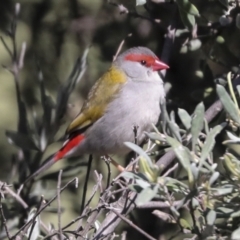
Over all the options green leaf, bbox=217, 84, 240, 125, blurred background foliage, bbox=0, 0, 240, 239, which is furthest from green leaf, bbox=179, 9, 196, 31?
green leaf, bbox=217, 84, 240, 125

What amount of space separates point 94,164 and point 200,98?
1299 millimetres

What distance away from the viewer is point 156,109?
13.8 feet

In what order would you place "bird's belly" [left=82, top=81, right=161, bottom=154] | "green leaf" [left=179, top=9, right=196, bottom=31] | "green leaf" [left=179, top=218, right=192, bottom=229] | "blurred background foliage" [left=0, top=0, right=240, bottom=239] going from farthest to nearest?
1. "bird's belly" [left=82, top=81, right=161, bottom=154]
2. "blurred background foliage" [left=0, top=0, right=240, bottom=239]
3. "green leaf" [left=179, top=9, right=196, bottom=31]
4. "green leaf" [left=179, top=218, right=192, bottom=229]

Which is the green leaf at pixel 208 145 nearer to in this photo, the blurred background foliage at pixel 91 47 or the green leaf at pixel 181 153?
the green leaf at pixel 181 153

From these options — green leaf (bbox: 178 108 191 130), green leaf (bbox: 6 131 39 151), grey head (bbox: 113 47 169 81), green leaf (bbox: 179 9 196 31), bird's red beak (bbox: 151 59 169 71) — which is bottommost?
green leaf (bbox: 6 131 39 151)

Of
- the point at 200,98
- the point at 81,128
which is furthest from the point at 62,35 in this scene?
the point at 200,98

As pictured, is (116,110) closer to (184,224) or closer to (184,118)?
(184,224)

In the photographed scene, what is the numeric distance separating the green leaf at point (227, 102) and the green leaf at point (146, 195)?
12.8 inches

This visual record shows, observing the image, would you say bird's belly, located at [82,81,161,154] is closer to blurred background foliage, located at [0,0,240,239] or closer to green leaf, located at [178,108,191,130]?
blurred background foliage, located at [0,0,240,239]

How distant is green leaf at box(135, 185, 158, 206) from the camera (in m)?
1.63

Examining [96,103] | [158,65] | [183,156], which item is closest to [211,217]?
[183,156]

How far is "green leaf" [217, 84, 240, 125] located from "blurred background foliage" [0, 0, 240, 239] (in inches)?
67.7

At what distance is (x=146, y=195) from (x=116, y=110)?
262 centimetres

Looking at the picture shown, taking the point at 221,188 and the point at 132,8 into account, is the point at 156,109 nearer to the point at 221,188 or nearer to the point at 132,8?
the point at 132,8
